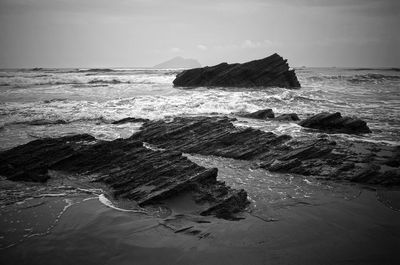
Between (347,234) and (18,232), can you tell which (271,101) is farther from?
(18,232)

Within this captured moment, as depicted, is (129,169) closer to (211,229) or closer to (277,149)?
(211,229)

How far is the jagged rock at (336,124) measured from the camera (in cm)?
1567

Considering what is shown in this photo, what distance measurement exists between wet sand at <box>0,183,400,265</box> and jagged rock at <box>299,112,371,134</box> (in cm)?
874

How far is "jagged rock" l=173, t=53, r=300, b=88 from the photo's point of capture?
47.4 metres

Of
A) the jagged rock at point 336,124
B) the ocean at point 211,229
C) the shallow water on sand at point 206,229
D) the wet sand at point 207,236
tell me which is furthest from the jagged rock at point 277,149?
the jagged rock at point 336,124

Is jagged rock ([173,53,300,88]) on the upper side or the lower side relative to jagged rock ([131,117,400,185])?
upper

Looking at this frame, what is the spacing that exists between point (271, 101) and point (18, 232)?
2575 cm

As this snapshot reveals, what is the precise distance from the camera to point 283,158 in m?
10.9

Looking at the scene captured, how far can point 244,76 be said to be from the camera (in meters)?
48.4

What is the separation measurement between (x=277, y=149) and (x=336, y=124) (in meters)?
6.37

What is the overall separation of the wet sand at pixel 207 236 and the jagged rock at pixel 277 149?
2253mm

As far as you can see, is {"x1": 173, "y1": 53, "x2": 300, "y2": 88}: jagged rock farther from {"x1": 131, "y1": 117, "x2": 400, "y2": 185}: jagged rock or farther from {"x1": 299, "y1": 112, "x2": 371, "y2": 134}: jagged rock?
{"x1": 131, "y1": 117, "x2": 400, "y2": 185}: jagged rock

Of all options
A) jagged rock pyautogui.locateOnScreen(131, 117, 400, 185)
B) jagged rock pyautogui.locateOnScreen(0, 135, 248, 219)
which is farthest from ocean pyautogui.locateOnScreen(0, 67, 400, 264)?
jagged rock pyautogui.locateOnScreen(131, 117, 400, 185)

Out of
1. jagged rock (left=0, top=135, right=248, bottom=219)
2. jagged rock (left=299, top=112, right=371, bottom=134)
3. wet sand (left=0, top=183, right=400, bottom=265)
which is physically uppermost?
jagged rock (left=299, top=112, right=371, bottom=134)
